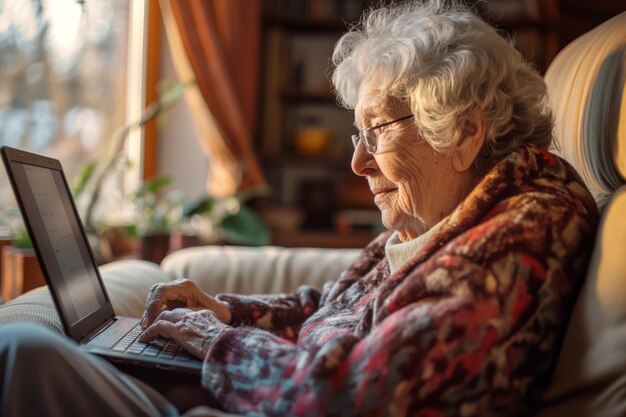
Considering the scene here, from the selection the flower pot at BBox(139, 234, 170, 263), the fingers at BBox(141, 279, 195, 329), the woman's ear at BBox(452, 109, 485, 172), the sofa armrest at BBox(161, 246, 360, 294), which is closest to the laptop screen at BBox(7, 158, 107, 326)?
the fingers at BBox(141, 279, 195, 329)

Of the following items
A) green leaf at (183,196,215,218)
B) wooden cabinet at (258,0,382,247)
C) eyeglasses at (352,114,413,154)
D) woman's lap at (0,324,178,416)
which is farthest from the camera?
wooden cabinet at (258,0,382,247)

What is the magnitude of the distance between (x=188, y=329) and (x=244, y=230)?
1.68 m

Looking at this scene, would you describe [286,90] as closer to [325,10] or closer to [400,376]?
[325,10]

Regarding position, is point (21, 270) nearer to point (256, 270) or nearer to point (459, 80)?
point (256, 270)

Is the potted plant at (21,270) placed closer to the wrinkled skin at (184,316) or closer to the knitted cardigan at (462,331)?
the wrinkled skin at (184,316)

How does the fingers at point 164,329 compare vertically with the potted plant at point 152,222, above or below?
above

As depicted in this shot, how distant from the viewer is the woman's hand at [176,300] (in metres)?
1.30

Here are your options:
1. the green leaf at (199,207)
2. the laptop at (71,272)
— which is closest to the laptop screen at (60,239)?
the laptop at (71,272)

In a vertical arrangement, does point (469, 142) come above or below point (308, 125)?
above

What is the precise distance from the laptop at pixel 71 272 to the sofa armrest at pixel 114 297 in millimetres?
84

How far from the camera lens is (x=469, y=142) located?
3.93 feet

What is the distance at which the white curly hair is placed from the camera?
1.17 m

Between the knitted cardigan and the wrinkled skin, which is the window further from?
the knitted cardigan

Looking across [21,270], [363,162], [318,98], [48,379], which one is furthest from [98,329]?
[318,98]
